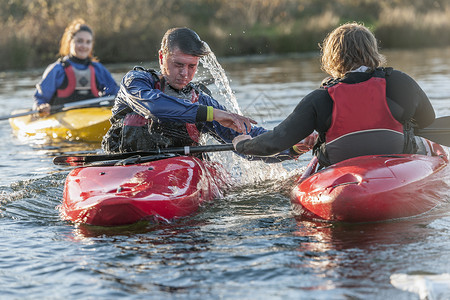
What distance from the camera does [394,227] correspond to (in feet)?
13.4

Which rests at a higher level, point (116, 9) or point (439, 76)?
point (116, 9)

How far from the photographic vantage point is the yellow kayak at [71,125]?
8289 millimetres

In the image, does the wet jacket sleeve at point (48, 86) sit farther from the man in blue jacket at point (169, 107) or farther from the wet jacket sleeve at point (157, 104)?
the wet jacket sleeve at point (157, 104)

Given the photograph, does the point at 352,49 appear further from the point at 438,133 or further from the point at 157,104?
the point at 157,104

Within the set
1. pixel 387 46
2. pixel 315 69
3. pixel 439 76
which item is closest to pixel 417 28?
pixel 387 46

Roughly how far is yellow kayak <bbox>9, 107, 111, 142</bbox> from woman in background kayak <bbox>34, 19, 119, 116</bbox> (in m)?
0.20

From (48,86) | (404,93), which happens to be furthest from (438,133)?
(48,86)

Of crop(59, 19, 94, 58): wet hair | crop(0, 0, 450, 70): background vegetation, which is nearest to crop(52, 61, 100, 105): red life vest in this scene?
crop(59, 19, 94, 58): wet hair

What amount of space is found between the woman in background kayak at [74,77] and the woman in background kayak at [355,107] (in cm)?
511

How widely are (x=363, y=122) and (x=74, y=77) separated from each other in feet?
18.6

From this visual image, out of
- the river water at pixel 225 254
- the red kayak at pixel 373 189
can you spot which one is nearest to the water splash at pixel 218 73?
the river water at pixel 225 254

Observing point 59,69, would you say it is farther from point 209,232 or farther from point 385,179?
point 385,179

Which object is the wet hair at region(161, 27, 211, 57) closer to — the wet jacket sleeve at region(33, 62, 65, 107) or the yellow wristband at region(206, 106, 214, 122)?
the yellow wristband at region(206, 106, 214, 122)

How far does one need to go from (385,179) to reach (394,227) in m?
0.30
